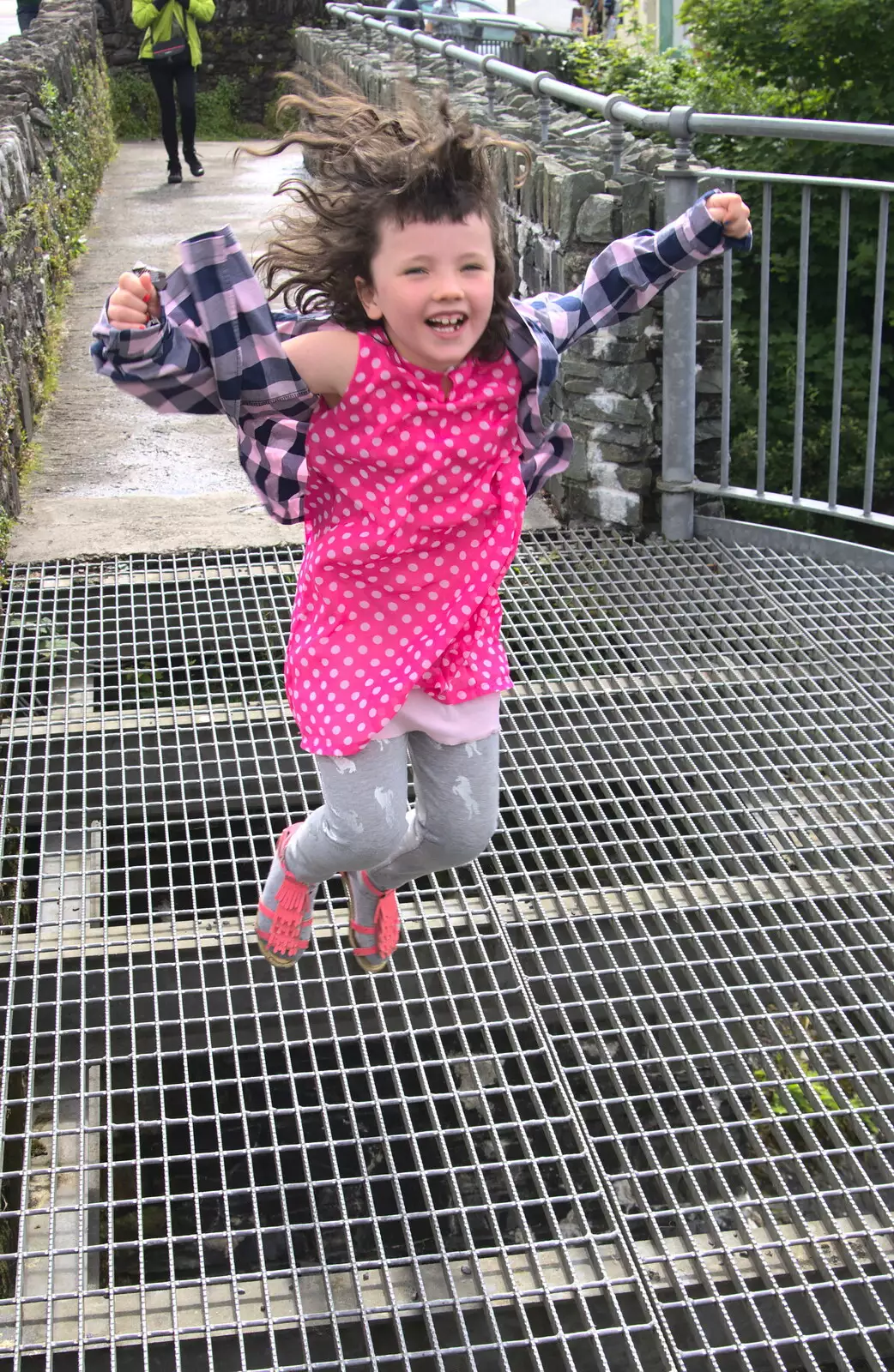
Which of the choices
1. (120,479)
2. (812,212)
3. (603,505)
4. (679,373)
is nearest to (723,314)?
(679,373)

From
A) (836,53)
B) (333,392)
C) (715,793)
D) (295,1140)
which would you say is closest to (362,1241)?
(295,1140)

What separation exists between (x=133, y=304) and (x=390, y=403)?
0.45 meters

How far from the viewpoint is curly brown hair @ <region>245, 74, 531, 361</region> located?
2.35 meters

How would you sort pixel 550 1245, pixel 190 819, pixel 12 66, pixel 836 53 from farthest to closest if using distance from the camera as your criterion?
pixel 836 53 < pixel 12 66 < pixel 190 819 < pixel 550 1245

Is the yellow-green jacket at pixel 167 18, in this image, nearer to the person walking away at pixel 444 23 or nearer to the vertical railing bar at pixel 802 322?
the person walking away at pixel 444 23

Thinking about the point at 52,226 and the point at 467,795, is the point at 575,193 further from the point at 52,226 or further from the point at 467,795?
the point at 52,226

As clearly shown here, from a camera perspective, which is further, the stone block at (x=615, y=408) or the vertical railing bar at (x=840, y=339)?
the stone block at (x=615, y=408)

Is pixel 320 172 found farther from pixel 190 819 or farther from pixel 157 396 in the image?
pixel 190 819

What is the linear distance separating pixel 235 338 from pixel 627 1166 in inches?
64.9

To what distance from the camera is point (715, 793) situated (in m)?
3.94

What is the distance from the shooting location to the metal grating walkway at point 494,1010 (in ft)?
8.58

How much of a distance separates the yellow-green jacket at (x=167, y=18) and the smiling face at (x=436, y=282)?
10.3m

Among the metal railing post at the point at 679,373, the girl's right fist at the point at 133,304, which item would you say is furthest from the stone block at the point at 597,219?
the girl's right fist at the point at 133,304

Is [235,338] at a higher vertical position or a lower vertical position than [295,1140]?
higher
